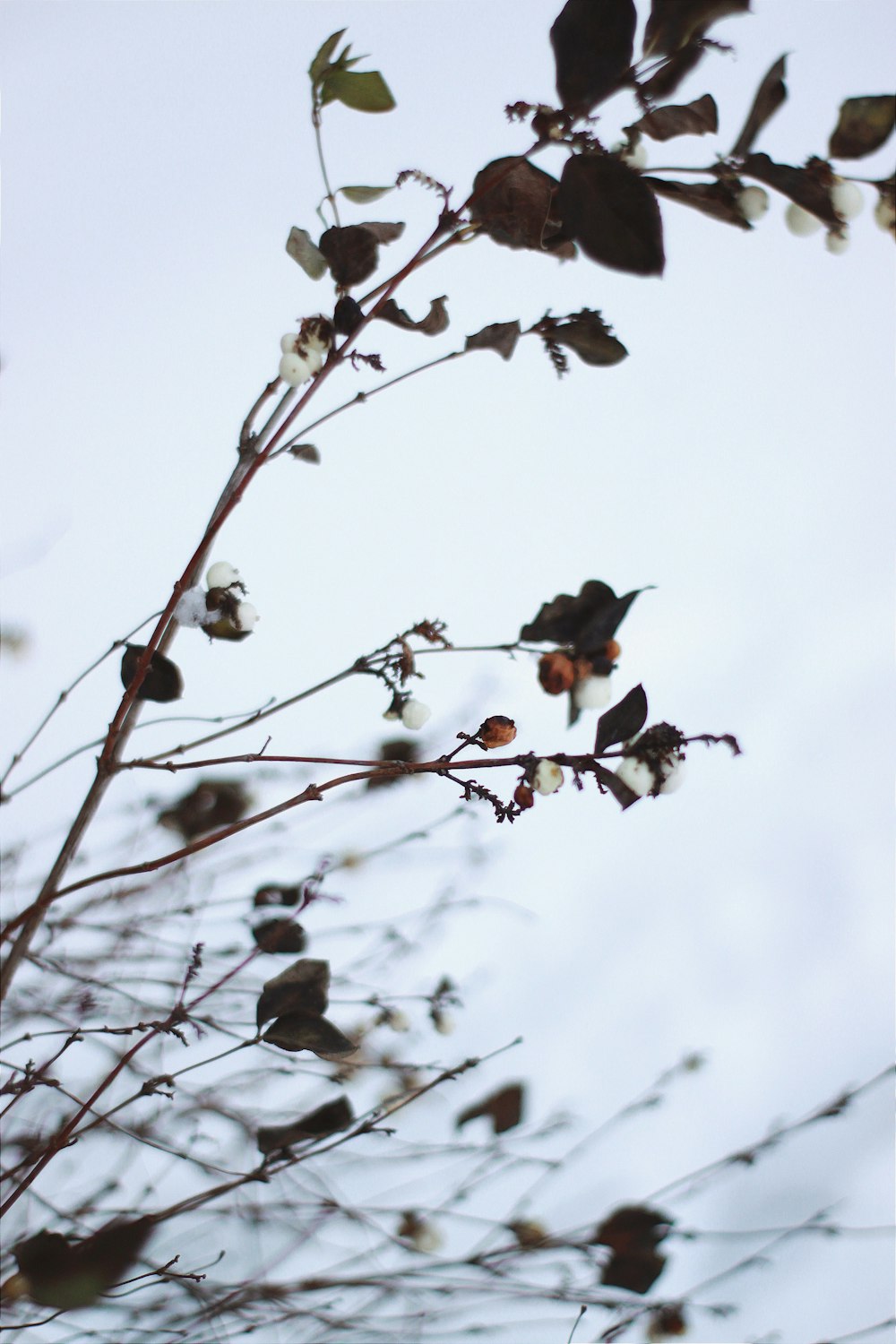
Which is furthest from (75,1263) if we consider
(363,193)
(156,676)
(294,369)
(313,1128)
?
(363,193)

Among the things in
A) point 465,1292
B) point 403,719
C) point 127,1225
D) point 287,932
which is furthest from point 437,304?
point 465,1292

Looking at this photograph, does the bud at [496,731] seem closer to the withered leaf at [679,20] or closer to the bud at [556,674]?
the bud at [556,674]

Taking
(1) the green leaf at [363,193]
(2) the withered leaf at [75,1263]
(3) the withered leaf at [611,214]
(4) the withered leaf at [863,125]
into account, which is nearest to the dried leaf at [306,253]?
(1) the green leaf at [363,193]

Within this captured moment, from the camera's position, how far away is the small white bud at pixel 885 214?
0.40 metres

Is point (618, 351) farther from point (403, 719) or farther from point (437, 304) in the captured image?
point (403, 719)

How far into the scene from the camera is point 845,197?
39cm

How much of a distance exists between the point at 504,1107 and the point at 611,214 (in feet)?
1.92

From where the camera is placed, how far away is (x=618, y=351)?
1.48 ft

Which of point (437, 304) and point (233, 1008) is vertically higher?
point (437, 304)

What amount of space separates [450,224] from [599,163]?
0.07 m

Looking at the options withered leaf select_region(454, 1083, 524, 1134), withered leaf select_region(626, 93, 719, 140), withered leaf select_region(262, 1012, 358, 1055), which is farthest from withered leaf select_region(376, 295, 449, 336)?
withered leaf select_region(454, 1083, 524, 1134)

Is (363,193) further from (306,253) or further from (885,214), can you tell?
(885,214)

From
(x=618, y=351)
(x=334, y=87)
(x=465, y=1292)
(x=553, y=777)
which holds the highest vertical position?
(x=334, y=87)

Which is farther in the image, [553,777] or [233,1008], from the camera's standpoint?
[233,1008]
